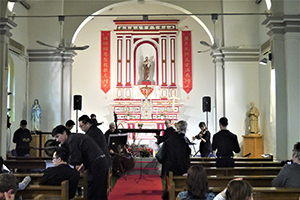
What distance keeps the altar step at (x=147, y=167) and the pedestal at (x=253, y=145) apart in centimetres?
370

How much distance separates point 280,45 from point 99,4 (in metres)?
6.67

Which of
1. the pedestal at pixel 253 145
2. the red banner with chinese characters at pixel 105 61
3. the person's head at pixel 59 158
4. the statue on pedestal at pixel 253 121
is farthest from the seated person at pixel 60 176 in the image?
the red banner with chinese characters at pixel 105 61

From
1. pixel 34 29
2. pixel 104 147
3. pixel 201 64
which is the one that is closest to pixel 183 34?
pixel 201 64

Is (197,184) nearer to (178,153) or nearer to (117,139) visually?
(178,153)

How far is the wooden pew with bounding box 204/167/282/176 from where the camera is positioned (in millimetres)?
5777

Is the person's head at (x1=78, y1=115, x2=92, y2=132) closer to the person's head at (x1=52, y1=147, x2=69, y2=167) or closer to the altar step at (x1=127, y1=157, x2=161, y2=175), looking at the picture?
the person's head at (x1=52, y1=147, x2=69, y2=167)

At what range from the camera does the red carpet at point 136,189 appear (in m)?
6.90

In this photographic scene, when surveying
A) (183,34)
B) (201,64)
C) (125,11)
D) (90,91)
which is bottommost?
(90,91)

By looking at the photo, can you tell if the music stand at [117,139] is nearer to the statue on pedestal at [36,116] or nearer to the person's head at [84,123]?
the person's head at [84,123]

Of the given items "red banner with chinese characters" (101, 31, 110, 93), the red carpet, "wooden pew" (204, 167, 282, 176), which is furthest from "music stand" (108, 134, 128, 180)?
"red banner with chinese characters" (101, 31, 110, 93)

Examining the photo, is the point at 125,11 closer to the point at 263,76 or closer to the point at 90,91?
the point at 90,91

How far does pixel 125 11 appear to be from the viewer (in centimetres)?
1662

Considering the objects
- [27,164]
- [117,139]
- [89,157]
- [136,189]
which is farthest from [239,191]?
[117,139]

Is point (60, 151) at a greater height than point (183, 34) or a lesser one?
lesser
